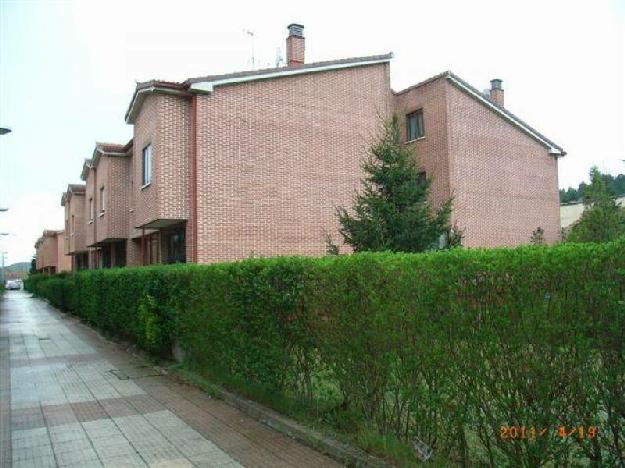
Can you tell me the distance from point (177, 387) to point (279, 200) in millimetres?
8640

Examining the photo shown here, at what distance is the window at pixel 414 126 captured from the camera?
21.3 m

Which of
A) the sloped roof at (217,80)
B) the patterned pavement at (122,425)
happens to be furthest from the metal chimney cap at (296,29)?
the patterned pavement at (122,425)

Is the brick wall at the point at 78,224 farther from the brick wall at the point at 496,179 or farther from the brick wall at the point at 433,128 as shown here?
the brick wall at the point at 496,179

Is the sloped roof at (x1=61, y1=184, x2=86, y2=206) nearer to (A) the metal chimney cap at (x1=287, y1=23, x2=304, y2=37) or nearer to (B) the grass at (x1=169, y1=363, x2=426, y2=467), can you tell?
(A) the metal chimney cap at (x1=287, y1=23, x2=304, y2=37)

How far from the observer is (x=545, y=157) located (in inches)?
944

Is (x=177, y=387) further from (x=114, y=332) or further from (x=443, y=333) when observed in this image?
(x=114, y=332)

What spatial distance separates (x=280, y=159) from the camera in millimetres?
16547

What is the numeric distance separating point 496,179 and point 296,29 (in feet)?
31.7

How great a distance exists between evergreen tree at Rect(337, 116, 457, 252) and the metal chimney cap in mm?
8282

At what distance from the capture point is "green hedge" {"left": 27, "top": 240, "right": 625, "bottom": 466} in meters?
3.30

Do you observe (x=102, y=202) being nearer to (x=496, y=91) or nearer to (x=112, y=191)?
(x=112, y=191)

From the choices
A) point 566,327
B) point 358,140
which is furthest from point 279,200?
point 566,327

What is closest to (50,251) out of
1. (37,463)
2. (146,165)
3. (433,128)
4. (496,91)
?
(146,165)

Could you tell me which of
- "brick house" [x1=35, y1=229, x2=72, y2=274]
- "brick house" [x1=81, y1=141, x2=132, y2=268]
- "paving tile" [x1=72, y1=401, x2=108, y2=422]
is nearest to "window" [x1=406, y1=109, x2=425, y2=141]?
"brick house" [x1=81, y1=141, x2=132, y2=268]
